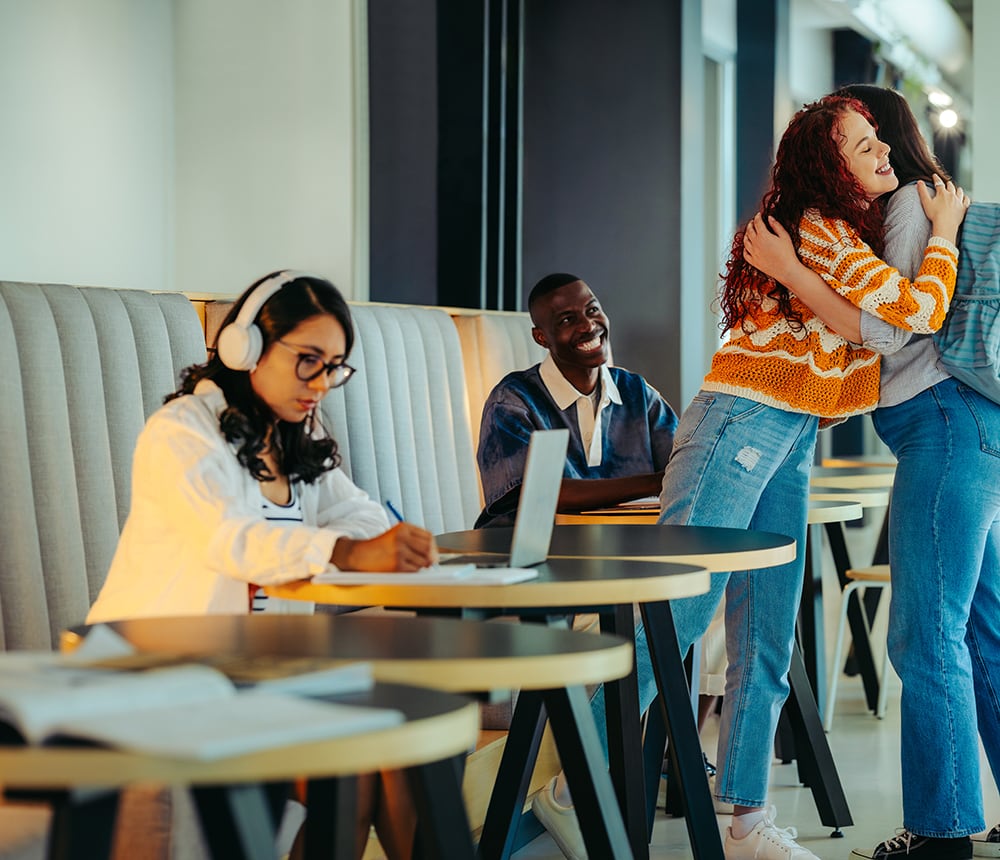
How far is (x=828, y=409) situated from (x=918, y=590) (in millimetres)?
346

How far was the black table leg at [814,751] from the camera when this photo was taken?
9.37 feet

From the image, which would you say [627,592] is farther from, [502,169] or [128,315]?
[502,169]

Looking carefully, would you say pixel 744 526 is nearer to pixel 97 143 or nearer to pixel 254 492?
pixel 254 492

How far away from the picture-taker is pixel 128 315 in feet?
8.95

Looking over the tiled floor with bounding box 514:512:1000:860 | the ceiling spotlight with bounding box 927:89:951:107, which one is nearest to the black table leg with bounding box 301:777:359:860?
the tiled floor with bounding box 514:512:1000:860

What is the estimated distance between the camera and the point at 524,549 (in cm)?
181

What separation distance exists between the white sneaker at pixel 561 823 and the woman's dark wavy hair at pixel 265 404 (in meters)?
0.92

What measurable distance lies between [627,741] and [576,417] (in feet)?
4.49

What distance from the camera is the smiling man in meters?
3.23

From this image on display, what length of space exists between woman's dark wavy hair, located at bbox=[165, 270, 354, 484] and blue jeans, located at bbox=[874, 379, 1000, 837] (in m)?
1.06

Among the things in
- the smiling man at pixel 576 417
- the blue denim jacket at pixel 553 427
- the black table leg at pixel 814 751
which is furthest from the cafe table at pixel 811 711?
the blue denim jacket at pixel 553 427

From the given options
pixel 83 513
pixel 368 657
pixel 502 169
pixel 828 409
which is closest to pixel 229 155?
pixel 502 169

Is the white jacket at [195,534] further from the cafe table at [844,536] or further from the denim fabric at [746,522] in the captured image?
the cafe table at [844,536]

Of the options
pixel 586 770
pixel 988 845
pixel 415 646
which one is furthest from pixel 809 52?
pixel 415 646
